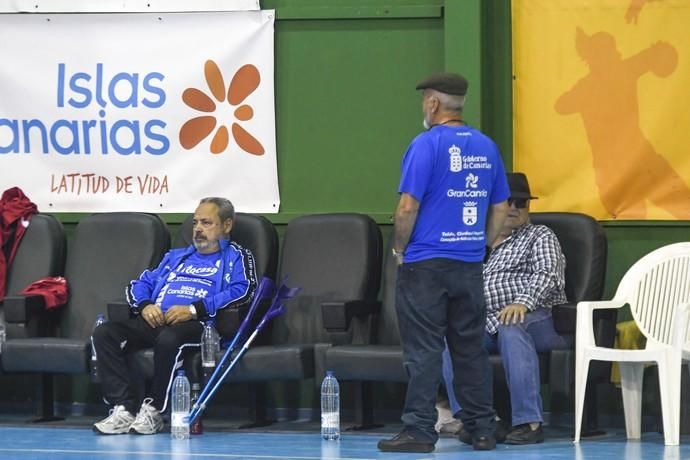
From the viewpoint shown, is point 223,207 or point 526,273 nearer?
point 526,273

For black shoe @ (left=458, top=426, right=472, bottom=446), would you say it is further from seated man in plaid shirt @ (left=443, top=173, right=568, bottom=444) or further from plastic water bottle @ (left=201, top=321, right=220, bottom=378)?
plastic water bottle @ (left=201, top=321, right=220, bottom=378)

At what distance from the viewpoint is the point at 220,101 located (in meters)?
8.02

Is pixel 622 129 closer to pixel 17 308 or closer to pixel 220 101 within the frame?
pixel 220 101

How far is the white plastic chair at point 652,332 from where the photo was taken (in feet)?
21.1

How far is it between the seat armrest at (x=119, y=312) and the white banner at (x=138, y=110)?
0.97 m

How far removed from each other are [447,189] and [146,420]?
74.3 inches

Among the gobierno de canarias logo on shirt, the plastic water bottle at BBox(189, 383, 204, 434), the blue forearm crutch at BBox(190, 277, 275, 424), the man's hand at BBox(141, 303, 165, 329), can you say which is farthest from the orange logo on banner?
the plastic water bottle at BBox(189, 383, 204, 434)

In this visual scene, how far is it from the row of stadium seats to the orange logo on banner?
1.66ft

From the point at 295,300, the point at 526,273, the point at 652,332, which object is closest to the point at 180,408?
the point at 295,300

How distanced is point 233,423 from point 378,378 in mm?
1055

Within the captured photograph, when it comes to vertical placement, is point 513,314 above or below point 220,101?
Answer: below

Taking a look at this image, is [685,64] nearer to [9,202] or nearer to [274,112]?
[274,112]

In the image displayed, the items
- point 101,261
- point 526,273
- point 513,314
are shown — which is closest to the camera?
point 513,314

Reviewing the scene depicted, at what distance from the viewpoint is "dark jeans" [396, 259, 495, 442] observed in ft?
19.8
